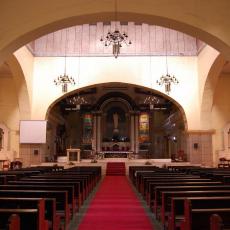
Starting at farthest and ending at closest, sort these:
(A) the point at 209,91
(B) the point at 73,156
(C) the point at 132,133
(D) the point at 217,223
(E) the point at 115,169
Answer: (C) the point at 132,133
(B) the point at 73,156
(E) the point at 115,169
(A) the point at 209,91
(D) the point at 217,223

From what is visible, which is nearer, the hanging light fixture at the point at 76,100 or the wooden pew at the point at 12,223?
the wooden pew at the point at 12,223

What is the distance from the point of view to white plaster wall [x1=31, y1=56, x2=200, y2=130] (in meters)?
17.7

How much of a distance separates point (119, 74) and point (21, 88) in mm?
5301

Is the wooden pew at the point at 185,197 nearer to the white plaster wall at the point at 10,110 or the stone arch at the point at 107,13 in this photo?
the stone arch at the point at 107,13

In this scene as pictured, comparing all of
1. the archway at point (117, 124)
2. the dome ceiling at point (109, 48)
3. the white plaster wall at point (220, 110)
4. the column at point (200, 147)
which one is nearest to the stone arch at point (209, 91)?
the column at point (200, 147)

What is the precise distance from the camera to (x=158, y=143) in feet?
99.0

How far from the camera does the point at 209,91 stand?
16.8 metres

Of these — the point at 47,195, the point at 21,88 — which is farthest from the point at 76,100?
the point at 47,195

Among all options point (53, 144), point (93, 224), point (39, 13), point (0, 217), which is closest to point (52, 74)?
point (53, 144)

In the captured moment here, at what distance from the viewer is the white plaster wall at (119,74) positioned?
697 inches

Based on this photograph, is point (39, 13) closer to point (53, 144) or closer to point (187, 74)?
point (187, 74)

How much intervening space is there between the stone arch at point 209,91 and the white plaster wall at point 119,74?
15.0 inches

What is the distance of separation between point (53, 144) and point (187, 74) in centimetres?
1131

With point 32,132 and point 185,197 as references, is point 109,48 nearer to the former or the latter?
point 32,132
